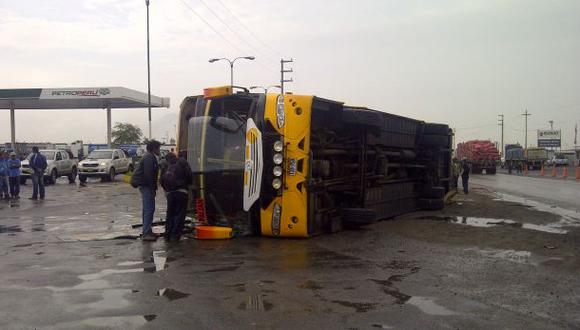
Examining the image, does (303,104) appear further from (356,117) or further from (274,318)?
(274,318)

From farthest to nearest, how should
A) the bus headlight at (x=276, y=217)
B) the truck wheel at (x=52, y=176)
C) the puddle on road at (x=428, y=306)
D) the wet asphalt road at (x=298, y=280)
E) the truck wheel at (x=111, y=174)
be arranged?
the truck wheel at (x=111, y=174)
the truck wheel at (x=52, y=176)
the bus headlight at (x=276, y=217)
the puddle on road at (x=428, y=306)
the wet asphalt road at (x=298, y=280)

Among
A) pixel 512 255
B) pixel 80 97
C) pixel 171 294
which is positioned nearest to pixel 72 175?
pixel 80 97

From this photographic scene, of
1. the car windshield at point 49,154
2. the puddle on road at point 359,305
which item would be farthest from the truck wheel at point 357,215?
the car windshield at point 49,154

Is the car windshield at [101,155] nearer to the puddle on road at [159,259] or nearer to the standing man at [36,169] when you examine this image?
the standing man at [36,169]

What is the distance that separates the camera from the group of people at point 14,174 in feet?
59.0

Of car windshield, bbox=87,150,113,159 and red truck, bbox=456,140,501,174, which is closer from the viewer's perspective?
car windshield, bbox=87,150,113,159

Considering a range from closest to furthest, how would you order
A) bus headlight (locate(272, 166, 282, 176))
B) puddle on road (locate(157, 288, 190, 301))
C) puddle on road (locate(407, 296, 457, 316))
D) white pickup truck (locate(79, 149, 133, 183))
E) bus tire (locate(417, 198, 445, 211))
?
1. puddle on road (locate(407, 296, 457, 316))
2. puddle on road (locate(157, 288, 190, 301))
3. bus headlight (locate(272, 166, 282, 176))
4. bus tire (locate(417, 198, 445, 211))
5. white pickup truck (locate(79, 149, 133, 183))

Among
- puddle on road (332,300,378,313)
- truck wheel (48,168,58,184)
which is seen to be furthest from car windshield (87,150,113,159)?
puddle on road (332,300,378,313)

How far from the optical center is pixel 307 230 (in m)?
9.14

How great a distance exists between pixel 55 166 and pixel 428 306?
25971mm

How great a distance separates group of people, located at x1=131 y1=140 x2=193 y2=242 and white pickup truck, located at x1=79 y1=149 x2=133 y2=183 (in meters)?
20.4

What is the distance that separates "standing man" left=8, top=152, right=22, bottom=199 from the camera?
1867 centimetres

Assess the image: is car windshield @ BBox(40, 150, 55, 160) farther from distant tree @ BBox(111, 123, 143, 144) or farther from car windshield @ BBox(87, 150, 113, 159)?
distant tree @ BBox(111, 123, 143, 144)

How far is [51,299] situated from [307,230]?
4561 millimetres
